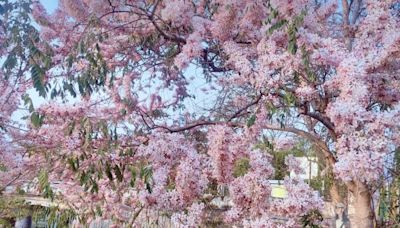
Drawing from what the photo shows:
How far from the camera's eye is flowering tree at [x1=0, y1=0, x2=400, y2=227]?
8.32 feet

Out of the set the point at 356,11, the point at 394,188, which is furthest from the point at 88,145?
the point at 356,11

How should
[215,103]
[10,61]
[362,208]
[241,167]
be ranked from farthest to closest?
1. [215,103]
2. [362,208]
3. [241,167]
4. [10,61]

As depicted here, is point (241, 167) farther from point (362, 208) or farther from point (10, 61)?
point (10, 61)

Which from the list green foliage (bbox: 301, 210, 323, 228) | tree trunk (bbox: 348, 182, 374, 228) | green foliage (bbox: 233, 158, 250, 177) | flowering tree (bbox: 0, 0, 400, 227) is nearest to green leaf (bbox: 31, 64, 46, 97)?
flowering tree (bbox: 0, 0, 400, 227)

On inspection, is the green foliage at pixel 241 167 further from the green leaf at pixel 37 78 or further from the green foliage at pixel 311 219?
the green leaf at pixel 37 78

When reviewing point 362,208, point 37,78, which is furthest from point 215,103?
point 37,78

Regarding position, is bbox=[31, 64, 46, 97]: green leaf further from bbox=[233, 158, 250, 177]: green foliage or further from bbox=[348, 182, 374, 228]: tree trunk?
bbox=[348, 182, 374, 228]: tree trunk

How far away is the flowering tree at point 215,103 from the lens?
8.32 feet

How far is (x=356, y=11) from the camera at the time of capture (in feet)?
15.7

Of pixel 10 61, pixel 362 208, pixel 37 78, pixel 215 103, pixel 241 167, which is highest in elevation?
pixel 215 103

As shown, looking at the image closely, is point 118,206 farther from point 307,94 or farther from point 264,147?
point 307,94

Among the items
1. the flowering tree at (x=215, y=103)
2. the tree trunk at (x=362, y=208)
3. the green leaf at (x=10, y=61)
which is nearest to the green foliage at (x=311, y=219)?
the flowering tree at (x=215, y=103)

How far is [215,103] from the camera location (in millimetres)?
4113

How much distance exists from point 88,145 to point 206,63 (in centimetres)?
150
